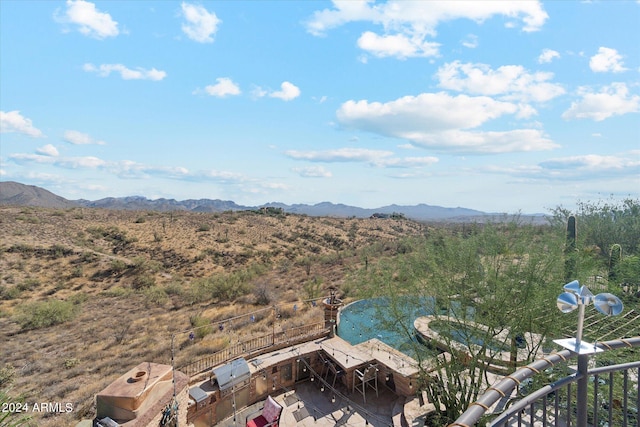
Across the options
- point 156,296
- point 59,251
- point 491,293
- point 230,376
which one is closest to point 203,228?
point 59,251

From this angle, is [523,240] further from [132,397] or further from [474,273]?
[132,397]

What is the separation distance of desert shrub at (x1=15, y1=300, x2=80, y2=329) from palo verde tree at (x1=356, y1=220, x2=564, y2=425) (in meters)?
17.4

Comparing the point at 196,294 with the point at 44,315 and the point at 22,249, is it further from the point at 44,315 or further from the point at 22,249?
the point at 22,249

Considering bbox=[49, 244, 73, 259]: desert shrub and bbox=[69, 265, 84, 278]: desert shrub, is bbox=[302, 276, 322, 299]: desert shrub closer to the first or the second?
bbox=[69, 265, 84, 278]: desert shrub

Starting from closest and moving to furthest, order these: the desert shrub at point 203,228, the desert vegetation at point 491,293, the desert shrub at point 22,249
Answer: the desert vegetation at point 491,293 < the desert shrub at point 22,249 < the desert shrub at point 203,228

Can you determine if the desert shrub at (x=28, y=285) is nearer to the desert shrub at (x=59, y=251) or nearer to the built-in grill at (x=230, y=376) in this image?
the desert shrub at (x=59, y=251)

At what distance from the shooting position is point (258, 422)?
912 cm

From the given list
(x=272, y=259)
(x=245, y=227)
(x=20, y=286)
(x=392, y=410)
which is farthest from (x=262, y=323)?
(x=245, y=227)

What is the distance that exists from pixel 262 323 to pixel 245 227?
26.6 metres

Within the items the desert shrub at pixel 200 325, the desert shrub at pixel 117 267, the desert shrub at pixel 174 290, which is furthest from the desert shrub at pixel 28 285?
the desert shrub at pixel 200 325

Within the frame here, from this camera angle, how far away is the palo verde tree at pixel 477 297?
770 centimetres

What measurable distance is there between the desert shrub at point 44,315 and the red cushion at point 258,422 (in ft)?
46.1

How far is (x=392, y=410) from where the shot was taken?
10688 millimetres

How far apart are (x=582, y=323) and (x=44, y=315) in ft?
72.7
